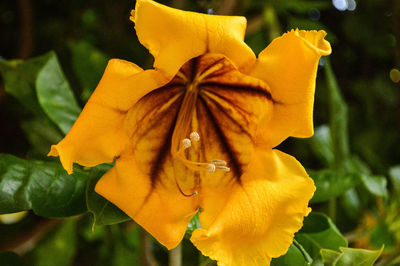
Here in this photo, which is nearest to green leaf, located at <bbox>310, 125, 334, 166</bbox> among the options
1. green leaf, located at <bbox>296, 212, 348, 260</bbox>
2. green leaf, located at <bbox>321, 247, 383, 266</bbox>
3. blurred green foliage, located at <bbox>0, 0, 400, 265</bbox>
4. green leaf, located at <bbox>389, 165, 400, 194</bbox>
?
blurred green foliage, located at <bbox>0, 0, 400, 265</bbox>

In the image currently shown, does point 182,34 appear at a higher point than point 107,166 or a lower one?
higher

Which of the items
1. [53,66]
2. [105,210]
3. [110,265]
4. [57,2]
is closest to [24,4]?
[57,2]

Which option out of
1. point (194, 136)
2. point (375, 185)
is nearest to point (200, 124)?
point (194, 136)

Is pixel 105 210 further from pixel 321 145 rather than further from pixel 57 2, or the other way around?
pixel 57 2

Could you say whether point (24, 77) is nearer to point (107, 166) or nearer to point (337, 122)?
point (107, 166)

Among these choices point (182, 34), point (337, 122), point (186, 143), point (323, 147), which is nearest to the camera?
point (182, 34)

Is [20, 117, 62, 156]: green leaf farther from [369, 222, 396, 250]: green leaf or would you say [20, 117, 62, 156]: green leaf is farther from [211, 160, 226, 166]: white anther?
[369, 222, 396, 250]: green leaf

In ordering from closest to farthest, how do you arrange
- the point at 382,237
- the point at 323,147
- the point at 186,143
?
the point at 186,143, the point at 382,237, the point at 323,147
